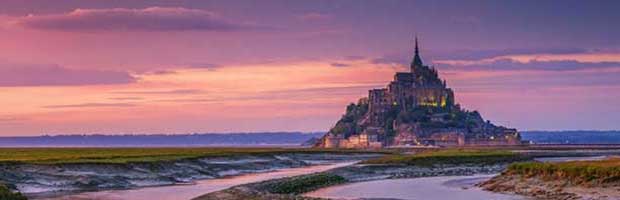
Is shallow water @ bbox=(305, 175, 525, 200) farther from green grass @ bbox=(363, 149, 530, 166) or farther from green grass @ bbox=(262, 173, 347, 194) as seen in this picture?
green grass @ bbox=(363, 149, 530, 166)

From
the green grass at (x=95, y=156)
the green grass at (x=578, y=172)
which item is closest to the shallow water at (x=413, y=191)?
the green grass at (x=578, y=172)

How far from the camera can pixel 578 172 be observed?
5084cm

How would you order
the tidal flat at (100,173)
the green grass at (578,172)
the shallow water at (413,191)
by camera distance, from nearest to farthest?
the green grass at (578,172), the shallow water at (413,191), the tidal flat at (100,173)

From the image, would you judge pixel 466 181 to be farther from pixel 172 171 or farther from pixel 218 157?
pixel 218 157

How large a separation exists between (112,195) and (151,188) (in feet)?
26.7

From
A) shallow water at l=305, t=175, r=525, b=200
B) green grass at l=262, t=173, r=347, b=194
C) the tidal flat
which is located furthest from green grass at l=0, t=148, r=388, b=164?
→ shallow water at l=305, t=175, r=525, b=200

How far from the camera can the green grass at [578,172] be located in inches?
1886

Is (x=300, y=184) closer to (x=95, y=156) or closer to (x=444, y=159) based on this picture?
(x=95, y=156)

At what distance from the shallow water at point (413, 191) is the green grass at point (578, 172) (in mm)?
3088

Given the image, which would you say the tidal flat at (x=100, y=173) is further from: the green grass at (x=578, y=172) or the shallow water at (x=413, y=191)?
the green grass at (x=578, y=172)

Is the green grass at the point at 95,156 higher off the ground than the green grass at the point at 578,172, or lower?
higher

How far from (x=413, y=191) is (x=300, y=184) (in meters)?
6.96

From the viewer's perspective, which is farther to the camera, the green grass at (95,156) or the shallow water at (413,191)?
the green grass at (95,156)

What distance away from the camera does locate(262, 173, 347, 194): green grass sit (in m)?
57.4
